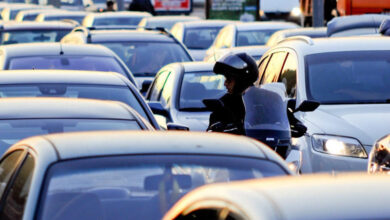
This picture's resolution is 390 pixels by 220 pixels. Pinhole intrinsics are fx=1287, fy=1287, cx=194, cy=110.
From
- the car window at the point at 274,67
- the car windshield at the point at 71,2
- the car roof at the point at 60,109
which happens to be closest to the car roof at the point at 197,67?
the car window at the point at 274,67

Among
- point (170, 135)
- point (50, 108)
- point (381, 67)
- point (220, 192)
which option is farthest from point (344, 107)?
point (220, 192)

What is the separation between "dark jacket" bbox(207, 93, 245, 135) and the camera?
335 inches

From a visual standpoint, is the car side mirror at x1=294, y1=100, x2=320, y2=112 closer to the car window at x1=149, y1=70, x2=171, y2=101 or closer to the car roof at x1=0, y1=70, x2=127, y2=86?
the car roof at x1=0, y1=70, x2=127, y2=86

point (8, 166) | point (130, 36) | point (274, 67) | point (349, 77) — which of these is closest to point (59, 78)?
point (349, 77)

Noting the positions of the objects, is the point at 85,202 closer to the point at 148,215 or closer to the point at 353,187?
the point at 148,215

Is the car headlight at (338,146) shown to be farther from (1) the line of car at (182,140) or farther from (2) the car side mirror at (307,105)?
(2) the car side mirror at (307,105)

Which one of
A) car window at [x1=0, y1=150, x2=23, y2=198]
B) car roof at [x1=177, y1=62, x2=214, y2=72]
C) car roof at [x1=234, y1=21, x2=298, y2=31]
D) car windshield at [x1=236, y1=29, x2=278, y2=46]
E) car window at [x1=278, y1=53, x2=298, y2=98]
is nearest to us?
car window at [x1=0, y1=150, x2=23, y2=198]

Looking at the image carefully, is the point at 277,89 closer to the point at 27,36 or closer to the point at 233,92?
the point at 233,92

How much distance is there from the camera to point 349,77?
11141mm

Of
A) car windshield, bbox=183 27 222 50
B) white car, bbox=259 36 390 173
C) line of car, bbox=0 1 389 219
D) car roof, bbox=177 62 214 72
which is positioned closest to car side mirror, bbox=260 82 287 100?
line of car, bbox=0 1 389 219

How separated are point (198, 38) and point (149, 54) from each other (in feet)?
27.6

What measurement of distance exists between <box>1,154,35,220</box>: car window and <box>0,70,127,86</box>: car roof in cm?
378

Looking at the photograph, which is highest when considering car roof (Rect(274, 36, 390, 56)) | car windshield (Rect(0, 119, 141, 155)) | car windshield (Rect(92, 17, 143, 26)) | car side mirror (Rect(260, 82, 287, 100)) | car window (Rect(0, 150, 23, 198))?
car window (Rect(0, 150, 23, 198))

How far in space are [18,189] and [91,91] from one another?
3.96 metres
